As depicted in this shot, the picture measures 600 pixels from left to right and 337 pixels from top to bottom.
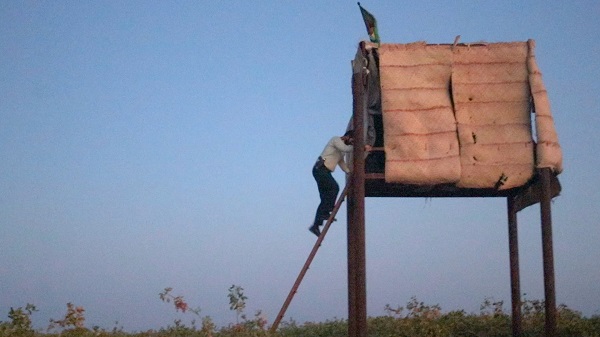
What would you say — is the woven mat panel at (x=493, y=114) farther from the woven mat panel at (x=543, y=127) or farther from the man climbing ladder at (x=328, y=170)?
the man climbing ladder at (x=328, y=170)

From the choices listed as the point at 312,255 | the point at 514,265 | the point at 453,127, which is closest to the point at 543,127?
the point at 453,127

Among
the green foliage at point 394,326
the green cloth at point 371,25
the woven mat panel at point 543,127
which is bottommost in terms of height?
the green foliage at point 394,326

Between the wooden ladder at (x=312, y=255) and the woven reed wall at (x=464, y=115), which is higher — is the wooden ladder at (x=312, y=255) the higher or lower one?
the lower one

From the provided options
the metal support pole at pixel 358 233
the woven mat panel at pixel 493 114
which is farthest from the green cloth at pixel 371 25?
the woven mat panel at pixel 493 114

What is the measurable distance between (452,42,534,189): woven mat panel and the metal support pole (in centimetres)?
103

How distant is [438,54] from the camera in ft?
28.8

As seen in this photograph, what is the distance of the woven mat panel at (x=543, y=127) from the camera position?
8.34 m

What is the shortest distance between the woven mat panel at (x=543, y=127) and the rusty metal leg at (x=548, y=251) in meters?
0.12

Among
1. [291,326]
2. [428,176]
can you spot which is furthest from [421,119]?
[291,326]

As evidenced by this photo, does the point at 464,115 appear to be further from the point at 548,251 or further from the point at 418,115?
the point at 548,251

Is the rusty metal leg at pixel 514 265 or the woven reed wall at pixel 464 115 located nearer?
the woven reed wall at pixel 464 115

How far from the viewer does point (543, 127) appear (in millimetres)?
8438

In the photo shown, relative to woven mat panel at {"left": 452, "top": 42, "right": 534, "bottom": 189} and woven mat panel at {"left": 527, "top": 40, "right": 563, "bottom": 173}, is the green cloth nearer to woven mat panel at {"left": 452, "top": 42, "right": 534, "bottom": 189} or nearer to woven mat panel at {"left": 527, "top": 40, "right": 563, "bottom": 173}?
woven mat panel at {"left": 452, "top": 42, "right": 534, "bottom": 189}

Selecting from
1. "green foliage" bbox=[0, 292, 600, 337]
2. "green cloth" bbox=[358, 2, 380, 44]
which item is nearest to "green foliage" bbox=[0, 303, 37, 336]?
"green foliage" bbox=[0, 292, 600, 337]
